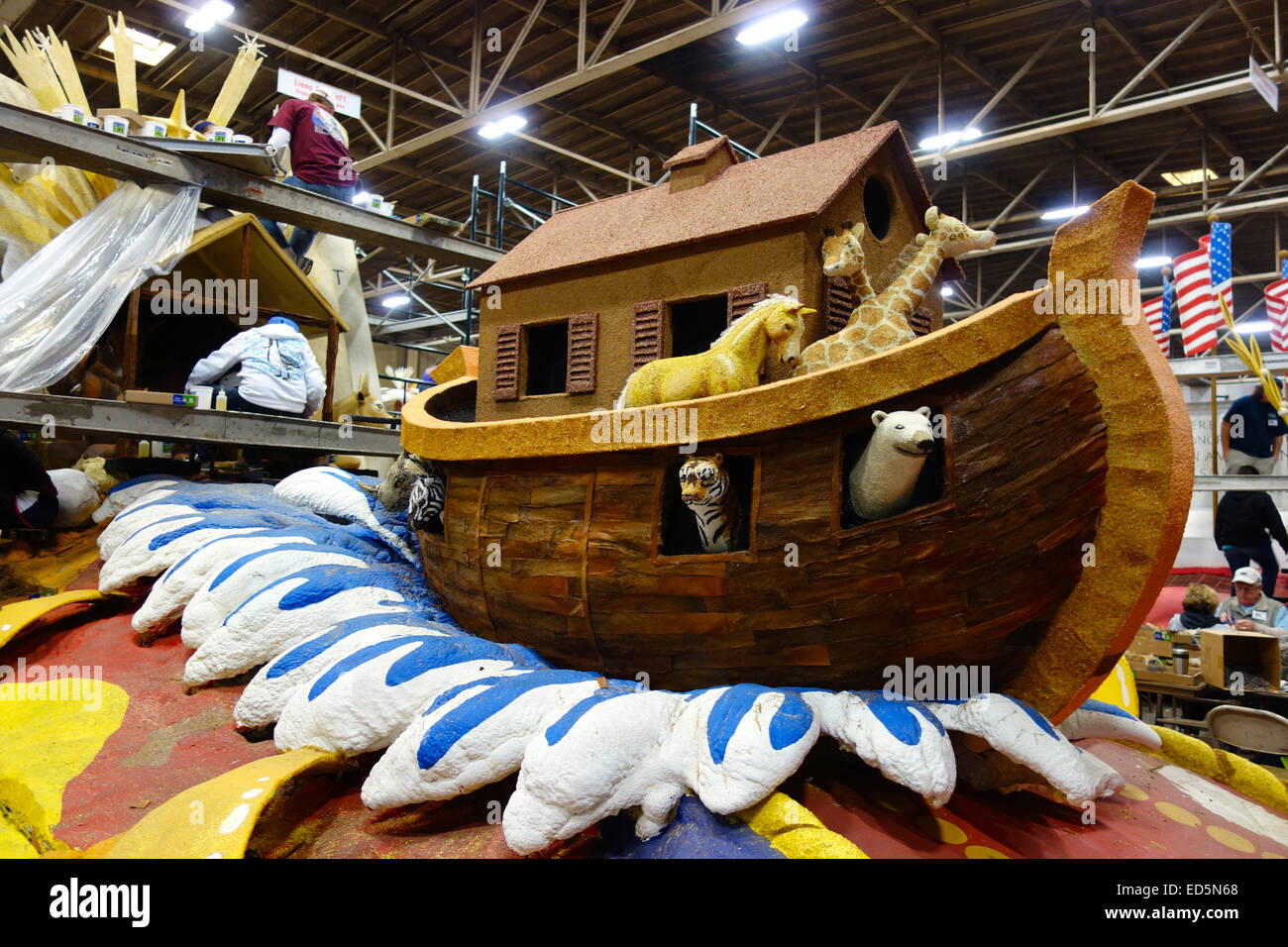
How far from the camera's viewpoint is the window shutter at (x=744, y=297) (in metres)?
2.95

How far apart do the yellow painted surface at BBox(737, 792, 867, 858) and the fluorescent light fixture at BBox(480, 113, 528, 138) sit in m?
9.06

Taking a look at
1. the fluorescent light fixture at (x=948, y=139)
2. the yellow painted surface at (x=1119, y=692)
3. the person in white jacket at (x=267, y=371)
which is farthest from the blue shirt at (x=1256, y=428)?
the person in white jacket at (x=267, y=371)

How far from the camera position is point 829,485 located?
229cm

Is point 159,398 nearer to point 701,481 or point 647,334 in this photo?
point 647,334

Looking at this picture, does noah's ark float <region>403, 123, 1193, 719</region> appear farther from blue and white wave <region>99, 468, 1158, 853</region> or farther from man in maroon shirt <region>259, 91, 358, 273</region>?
man in maroon shirt <region>259, 91, 358, 273</region>

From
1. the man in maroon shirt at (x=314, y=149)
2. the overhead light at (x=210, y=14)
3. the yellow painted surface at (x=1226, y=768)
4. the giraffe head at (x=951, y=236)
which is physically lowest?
the yellow painted surface at (x=1226, y=768)

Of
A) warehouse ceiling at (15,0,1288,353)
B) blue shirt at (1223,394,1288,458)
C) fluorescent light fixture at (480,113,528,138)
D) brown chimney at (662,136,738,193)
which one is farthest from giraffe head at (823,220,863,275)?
fluorescent light fixture at (480,113,528,138)

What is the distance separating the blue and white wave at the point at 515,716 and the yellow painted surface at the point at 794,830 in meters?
0.06

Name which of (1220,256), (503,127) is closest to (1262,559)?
(1220,256)

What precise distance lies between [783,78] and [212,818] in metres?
8.89

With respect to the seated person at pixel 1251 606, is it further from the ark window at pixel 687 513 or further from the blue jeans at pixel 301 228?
the blue jeans at pixel 301 228

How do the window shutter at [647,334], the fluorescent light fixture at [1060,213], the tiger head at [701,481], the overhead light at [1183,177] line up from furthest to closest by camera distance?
the overhead light at [1183,177], the fluorescent light fixture at [1060,213], the window shutter at [647,334], the tiger head at [701,481]
